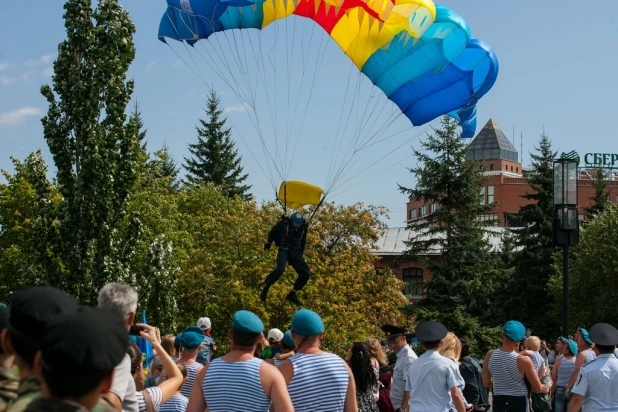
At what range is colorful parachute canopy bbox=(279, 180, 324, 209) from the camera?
45.6 ft

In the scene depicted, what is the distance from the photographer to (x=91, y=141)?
1823 cm

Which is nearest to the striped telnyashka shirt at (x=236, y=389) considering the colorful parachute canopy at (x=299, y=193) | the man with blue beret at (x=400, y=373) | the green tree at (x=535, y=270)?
the man with blue beret at (x=400, y=373)

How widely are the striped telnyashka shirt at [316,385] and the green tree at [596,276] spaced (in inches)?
1367

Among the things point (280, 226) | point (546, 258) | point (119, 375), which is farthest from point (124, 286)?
point (546, 258)

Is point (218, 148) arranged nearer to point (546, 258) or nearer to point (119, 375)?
point (546, 258)

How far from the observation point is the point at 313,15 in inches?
572

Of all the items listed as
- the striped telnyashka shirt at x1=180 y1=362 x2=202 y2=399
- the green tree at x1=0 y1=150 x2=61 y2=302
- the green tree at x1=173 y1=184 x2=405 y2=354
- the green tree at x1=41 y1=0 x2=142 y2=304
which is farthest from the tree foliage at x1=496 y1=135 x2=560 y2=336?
the striped telnyashka shirt at x1=180 y1=362 x2=202 y2=399

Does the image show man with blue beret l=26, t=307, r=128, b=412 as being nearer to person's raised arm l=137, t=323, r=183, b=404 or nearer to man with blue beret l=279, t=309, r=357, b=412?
person's raised arm l=137, t=323, r=183, b=404

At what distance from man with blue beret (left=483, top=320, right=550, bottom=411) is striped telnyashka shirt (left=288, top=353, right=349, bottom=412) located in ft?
11.4

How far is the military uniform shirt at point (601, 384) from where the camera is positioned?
6.74 metres

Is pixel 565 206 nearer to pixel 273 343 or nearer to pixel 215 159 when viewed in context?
pixel 273 343

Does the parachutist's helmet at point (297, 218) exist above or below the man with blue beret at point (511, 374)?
above

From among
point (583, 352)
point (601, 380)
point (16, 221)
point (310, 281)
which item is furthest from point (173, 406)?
point (16, 221)

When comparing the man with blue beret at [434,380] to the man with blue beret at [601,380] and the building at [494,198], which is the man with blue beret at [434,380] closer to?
the man with blue beret at [601,380]
